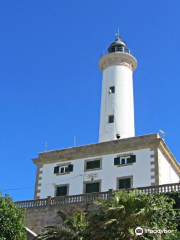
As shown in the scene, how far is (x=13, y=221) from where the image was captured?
24141mm

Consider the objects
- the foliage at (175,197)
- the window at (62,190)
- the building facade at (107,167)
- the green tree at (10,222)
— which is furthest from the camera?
the window at (62,190)

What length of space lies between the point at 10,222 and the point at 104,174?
10255 mm

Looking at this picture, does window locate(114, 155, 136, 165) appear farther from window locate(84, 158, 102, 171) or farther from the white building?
window locate(84, 158, 102, 171)

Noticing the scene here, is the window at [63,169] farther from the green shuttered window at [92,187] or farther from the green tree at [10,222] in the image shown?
the green tree at [10,222]

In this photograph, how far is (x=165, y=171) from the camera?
1275 inches

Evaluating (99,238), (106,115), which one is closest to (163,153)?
(106,115)

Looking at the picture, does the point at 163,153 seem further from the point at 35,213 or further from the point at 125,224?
the point at 125,224

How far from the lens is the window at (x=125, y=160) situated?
3205 cm

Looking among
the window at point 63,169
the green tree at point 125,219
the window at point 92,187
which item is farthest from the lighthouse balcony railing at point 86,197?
the window at point 63,169

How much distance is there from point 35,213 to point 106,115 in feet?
40.2

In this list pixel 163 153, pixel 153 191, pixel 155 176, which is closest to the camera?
pixel 153 191

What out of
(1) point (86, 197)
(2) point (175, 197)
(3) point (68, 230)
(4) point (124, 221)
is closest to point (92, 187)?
(1) point (86, 197)

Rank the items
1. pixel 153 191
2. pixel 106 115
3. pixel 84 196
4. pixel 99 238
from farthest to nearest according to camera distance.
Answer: pixel 106 115 < pixel 84 196 < pixel 153 191 < pixel 99 238

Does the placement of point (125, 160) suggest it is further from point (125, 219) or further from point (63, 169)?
point (125, 219)
